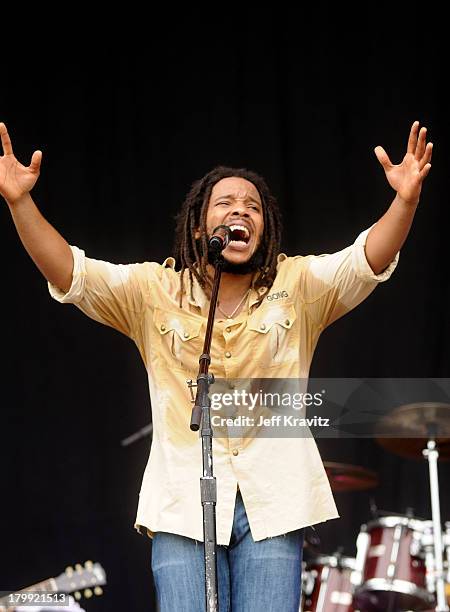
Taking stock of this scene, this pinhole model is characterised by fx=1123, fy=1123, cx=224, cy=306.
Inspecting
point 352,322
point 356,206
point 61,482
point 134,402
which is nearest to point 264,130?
point 356,206

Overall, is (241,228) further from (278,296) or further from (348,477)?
(348,477)

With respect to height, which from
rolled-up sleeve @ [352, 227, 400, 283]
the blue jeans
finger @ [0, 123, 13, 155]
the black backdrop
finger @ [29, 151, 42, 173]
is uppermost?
the black backdrop

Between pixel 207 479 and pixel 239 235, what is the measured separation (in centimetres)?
79

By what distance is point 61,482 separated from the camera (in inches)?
220

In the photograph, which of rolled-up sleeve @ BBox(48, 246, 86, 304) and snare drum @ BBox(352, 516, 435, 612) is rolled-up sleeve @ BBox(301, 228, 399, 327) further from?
snare drum @ BBox(352, 516, 435, 612)

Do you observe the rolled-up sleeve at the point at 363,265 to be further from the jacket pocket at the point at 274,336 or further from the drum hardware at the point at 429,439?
the drum hardware at the point at 429,439

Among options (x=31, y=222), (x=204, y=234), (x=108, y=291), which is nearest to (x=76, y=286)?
(x=108, y=291)

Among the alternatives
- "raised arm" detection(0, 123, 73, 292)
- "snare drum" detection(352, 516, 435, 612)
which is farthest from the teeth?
"snare drum" detection(352, 516, 435, 612)

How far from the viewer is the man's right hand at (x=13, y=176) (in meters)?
2.89

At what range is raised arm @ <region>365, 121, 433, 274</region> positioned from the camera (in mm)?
2846

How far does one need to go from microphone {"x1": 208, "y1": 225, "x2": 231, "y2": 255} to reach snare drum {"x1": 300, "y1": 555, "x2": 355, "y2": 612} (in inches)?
118

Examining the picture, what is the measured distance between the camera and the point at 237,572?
277cm

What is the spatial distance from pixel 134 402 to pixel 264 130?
60.8 inches

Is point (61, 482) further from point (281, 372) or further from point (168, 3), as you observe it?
point (281, 372)
